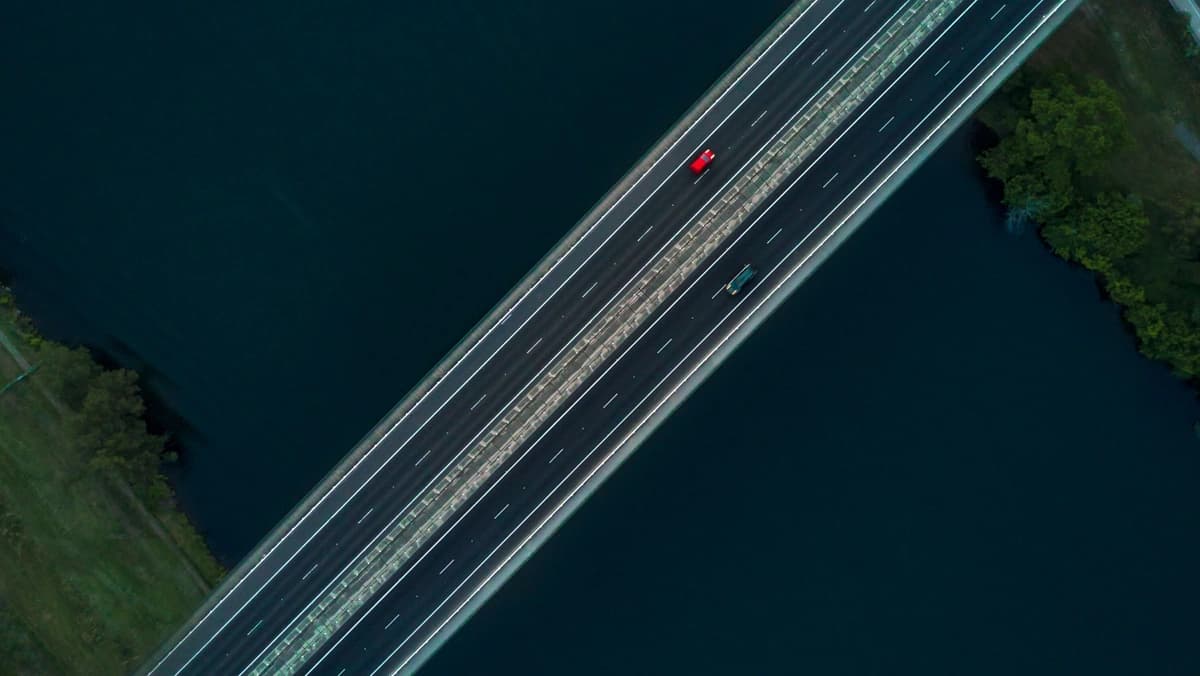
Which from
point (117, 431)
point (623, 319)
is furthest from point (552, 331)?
point (117, 431)

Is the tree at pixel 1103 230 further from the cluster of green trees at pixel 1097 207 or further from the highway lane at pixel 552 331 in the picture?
the highway lane at pixel 552 331

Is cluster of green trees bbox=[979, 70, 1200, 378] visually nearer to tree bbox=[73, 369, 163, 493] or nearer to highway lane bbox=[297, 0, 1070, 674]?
highway lane bbox=[297, 0, 1070, 674]

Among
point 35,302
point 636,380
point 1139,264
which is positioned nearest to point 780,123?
point 636,380

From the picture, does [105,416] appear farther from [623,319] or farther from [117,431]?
[623,319]

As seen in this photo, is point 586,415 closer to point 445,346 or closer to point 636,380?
point 636,380

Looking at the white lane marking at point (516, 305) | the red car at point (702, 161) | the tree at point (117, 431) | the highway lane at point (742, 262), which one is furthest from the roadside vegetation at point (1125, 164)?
the tree at point (117, 431)
